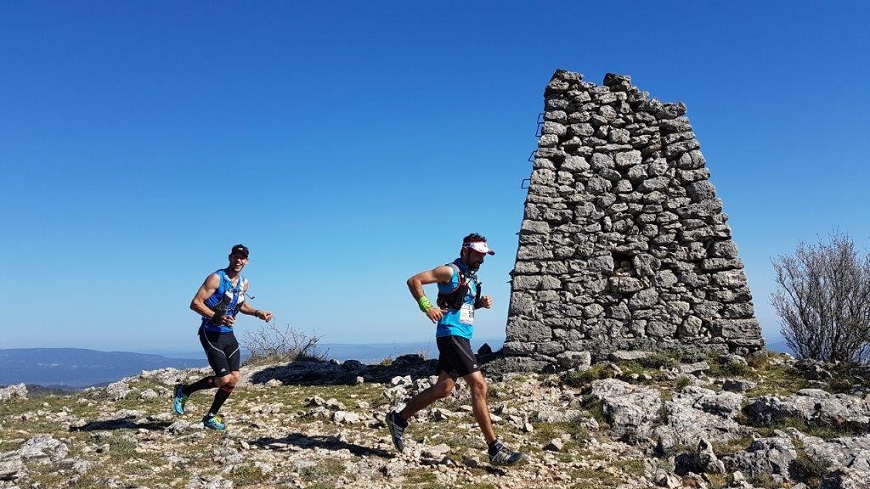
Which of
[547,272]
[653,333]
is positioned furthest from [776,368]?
[547,272]

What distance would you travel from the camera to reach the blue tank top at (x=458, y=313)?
5887 mm

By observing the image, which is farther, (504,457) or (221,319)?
(221,319)

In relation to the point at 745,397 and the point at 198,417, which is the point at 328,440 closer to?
the point at 198,417

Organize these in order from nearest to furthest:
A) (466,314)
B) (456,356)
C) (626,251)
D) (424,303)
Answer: (424,303) < (456,356) < (466,314) < (626,251)

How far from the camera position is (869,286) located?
1692 centimetres

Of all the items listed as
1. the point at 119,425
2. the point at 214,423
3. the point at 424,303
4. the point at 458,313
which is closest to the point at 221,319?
the point at 214,423

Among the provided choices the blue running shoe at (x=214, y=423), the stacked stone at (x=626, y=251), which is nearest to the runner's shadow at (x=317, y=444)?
the blue running shoe at (x=214, y=423)

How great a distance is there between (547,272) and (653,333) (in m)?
2.17

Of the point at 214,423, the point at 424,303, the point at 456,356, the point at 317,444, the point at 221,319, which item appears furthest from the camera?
the point at 214,423

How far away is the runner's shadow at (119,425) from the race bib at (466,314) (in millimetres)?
4529

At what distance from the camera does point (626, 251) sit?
1034 centimetres

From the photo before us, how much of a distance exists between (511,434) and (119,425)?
18.0 ft

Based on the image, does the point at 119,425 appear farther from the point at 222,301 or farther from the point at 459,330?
the point at 459,330

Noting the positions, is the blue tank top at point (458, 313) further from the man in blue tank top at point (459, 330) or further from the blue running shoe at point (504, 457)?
the blue running shoe at point (504, 457)
